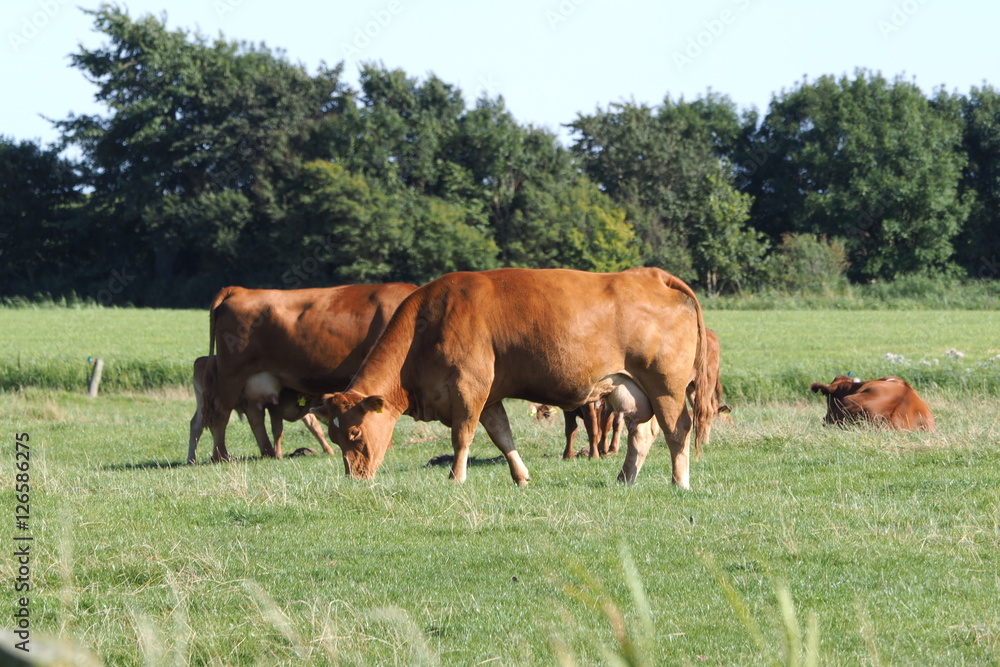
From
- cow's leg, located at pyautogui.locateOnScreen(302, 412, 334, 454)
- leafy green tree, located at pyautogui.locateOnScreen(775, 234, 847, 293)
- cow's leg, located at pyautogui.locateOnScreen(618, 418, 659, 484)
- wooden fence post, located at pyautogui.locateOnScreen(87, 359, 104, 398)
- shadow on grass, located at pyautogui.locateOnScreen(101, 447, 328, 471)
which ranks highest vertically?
leafy green tree, located at pyautogui.locateOnScreen(775, 234, 847, 293)

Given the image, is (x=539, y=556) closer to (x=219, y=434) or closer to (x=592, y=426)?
(x=592, y=426)

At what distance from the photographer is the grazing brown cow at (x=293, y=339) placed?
13.4 meters

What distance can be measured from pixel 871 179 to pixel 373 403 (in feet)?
203

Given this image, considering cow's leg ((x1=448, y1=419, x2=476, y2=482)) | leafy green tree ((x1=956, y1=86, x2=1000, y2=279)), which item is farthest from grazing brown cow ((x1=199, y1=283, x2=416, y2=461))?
leafy green tree ((x1=956, y1=86, x2=1000, y2=279))

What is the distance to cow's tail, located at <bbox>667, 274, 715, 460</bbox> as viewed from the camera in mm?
9812

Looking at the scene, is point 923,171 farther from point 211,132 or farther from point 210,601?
point 210,601

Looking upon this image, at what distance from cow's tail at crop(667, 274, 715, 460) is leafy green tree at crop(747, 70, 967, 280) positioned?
57058 millimetres

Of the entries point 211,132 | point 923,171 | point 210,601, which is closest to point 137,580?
point 210,601

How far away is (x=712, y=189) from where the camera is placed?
63125mm

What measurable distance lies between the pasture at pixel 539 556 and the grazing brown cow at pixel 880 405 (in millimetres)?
635

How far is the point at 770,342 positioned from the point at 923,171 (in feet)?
130

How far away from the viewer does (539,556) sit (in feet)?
21.3

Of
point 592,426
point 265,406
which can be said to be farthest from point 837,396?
point 265,406

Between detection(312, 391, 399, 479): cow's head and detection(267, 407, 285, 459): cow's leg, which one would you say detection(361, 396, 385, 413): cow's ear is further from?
detection(267, 407, 285, 459): cow's leg
